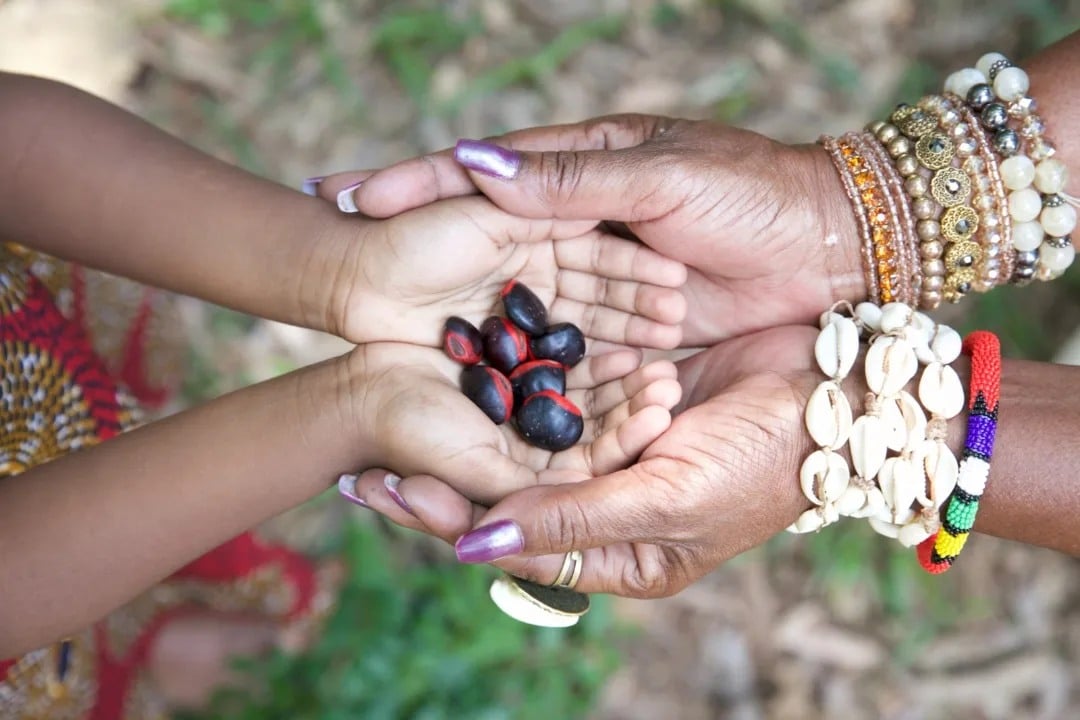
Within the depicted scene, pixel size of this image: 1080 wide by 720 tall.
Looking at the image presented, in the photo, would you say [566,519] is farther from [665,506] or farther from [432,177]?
[432,177]

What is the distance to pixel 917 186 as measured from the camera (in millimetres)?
1729

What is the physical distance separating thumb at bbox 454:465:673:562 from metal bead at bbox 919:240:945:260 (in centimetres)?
69

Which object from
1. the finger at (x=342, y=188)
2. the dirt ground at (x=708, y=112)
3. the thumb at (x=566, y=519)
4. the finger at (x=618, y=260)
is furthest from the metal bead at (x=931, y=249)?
the dirt ground at (x=708, y=112)

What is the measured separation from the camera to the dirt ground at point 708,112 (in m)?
2.90

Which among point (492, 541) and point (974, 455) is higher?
point (974, 455)

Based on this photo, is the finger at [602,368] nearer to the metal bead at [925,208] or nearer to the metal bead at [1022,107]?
the metal bead at [925,208]

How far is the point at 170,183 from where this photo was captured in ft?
5.93

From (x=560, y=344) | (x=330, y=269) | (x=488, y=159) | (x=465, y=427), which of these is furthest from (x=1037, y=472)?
(x=330, y=269)

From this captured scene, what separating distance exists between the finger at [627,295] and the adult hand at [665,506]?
206mm

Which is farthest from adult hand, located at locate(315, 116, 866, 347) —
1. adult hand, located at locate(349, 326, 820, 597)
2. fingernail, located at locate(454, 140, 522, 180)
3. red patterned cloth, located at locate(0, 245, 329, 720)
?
red patterned cloth, located at locate(0, 245, 329, 720)

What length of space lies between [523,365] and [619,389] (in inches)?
7.9

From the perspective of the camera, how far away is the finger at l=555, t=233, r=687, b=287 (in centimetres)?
185

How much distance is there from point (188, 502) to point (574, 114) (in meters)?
1.86

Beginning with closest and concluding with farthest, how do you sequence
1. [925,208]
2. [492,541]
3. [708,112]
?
[492,541] → [925,208] → [708,112]
